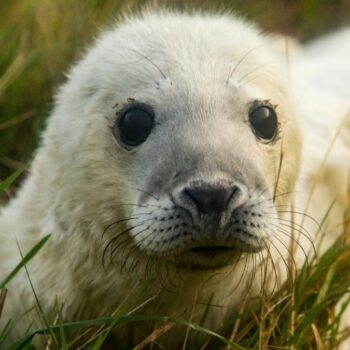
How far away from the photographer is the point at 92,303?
353 cm

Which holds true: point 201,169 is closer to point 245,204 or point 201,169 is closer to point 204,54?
point 245,204

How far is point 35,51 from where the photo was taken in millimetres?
5035

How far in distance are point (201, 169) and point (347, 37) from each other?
3.72m

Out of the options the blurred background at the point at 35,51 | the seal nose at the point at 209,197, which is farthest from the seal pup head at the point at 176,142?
the blurred background at the point at 35,51

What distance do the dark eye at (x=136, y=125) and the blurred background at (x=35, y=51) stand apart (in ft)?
3.46

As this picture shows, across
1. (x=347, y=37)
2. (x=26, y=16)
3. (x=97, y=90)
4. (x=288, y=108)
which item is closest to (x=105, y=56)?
(x=97, y=90)

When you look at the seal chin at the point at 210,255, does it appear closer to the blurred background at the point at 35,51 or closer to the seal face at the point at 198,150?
the seal face at the point at 198,150

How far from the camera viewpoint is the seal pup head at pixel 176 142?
117 inches

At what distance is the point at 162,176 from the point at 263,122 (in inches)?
21.9

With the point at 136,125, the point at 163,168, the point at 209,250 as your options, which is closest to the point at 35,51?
the point at 136,125

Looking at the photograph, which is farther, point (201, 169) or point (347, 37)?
point (347, 37)

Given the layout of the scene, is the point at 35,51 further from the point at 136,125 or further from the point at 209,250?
the point at 209,250

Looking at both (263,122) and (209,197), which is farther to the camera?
(263,122)

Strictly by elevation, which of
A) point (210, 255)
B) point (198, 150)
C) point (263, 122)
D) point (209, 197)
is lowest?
point (210, 255)
